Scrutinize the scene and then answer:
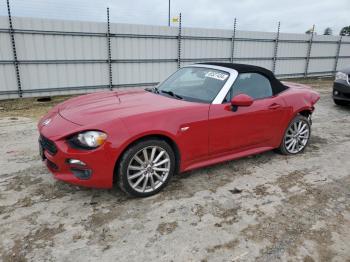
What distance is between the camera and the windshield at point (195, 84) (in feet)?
13.0

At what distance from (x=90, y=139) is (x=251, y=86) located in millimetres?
2403

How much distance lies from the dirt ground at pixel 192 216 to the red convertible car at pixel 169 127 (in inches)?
12.1

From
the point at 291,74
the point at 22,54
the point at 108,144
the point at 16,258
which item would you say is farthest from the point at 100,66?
the point at 291,74

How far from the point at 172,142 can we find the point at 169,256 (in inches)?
52.7

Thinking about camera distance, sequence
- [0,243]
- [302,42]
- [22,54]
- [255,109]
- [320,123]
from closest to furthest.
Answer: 1. [0,243]
2. [255,109]
3. [320,123]
4. [22,54]
5. [302,42]

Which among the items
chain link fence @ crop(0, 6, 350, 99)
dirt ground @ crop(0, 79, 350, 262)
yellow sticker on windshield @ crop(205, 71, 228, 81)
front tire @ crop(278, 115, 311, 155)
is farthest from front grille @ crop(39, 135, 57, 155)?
chain link fence @ crop(0, 6, 350, 99)

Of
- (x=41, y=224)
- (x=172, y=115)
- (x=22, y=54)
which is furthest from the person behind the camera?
(x=22, y=54)

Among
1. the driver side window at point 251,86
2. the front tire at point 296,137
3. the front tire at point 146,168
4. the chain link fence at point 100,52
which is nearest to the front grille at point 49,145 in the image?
the front tire at point 146,168

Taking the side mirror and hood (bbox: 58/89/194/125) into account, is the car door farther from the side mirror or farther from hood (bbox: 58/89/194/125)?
hood (bbox: 58/89/194/125)

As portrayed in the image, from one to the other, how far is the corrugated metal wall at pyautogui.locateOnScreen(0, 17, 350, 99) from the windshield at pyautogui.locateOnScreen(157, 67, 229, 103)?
21.2 ft

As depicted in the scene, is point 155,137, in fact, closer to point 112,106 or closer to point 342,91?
point 112,106

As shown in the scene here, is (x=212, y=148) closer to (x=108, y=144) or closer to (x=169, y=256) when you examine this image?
(x=108, y=144)

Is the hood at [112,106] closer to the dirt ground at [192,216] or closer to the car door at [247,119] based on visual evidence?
the car door at [247,119]

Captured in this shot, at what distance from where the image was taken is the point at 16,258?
8.12ft
